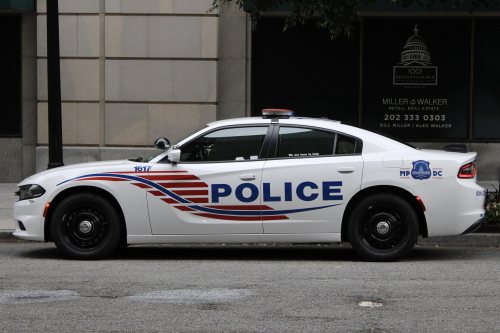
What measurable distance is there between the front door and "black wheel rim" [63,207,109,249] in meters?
0.57

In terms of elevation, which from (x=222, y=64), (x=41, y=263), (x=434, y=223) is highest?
(x=222, y=64)

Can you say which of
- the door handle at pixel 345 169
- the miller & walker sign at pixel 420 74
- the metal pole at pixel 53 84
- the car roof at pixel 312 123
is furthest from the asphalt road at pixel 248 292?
the miller & walker sign at pixel 420 74

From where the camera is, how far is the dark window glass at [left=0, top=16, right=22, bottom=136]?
15.8 meters

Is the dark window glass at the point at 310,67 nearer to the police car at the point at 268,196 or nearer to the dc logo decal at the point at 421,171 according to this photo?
the police car at the point at 268,196

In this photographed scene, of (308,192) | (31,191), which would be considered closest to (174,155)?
(308,192)

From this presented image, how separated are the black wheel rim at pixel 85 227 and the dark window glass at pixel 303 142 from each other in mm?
2056

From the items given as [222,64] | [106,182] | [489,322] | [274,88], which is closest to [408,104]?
[274,88]

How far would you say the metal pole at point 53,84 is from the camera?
10148mm

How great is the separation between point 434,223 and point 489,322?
2465 mm

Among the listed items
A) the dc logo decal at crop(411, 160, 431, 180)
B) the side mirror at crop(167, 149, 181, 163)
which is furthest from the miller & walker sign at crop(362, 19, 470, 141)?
the side mirror at crop(167, 149, 181, 163)

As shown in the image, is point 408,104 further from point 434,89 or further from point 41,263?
point 41,263

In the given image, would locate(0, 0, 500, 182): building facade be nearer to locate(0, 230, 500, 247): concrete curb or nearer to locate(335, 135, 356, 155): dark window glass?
locate(0, 230, 500, 247): concrete curb

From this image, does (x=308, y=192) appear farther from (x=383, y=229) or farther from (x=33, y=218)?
(x=33, y=218)

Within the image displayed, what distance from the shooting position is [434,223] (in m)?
Answer: 7.31
